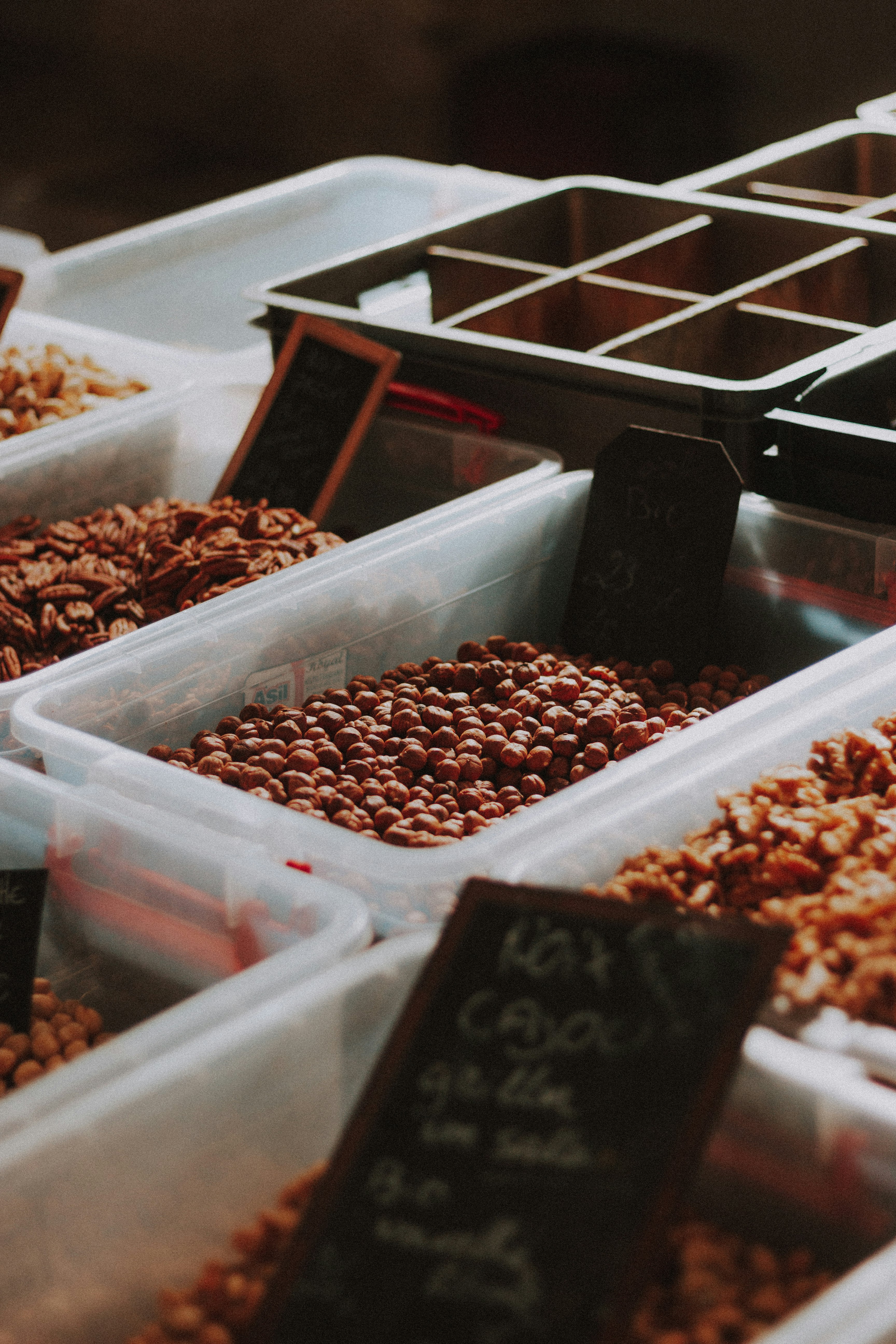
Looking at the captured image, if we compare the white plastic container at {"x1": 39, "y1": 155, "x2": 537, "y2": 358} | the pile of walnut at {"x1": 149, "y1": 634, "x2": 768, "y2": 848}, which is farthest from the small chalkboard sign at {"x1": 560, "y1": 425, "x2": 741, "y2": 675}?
the white plastic container at {"x1": 39, "y1": 155, "x2": 537, "y2": 358}

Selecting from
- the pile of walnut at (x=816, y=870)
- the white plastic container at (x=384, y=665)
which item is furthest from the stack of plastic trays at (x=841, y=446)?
the pile of walnut at (x=816, y=870)

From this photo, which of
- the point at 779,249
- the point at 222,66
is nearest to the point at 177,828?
the point at 779,249

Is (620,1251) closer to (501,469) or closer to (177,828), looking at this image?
(177,828)

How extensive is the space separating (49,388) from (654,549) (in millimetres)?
1043

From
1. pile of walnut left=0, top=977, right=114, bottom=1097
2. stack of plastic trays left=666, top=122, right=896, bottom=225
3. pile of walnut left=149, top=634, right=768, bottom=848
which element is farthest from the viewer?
stack of plastic trays left=666, top=122, right=896, bottom=225

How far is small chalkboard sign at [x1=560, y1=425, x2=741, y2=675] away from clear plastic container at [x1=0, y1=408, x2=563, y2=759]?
5.3 inches

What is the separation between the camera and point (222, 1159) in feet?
3.29

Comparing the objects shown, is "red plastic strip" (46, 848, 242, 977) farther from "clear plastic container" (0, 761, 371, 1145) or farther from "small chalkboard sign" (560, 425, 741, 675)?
"small chalkboard sign" (560, 425, 741, 675)

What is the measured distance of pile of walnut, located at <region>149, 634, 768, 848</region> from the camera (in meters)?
1.45

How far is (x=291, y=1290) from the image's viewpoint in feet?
2.69

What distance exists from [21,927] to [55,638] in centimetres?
62

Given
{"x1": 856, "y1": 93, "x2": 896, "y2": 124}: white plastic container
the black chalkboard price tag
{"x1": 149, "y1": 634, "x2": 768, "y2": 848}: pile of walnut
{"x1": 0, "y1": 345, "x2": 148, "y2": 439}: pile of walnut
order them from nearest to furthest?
the black chalkboard price tag < {"x1": 149, "y1": 634, "x2": 768, "y2": 848}: pile of walnut < {"x1": 0, "y1": 345, "x2": 148, "y2": 439}: pile of walnut < {"x1": 856, "y1": 93, "x2": 896, "y2": 124}: white plastic container

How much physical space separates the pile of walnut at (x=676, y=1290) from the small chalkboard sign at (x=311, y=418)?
1147 millimetres

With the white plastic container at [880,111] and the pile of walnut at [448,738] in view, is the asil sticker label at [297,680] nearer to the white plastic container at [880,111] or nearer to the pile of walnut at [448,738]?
the pile of walnut at [448,738]
